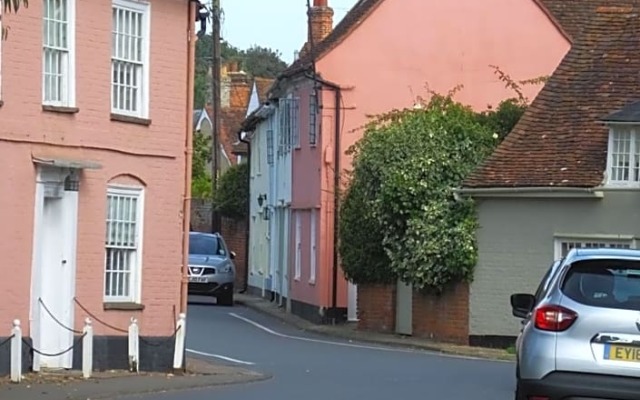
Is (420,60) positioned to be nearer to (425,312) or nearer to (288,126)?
(288,126)

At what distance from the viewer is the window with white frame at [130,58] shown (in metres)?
23.0

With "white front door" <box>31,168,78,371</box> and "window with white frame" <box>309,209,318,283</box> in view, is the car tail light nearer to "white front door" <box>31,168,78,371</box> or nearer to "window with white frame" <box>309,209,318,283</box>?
"white front door" <box>31,168,78,371</box>

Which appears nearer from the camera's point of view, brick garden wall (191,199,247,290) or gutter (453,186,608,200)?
gutter (453,186,608,200)

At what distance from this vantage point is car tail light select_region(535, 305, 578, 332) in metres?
13.1

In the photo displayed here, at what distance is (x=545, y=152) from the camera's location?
3238 centimetres

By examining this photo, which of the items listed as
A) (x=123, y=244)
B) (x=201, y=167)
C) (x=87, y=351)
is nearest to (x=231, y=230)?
(x=201, y=167)

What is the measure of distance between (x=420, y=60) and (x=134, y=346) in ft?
65.9

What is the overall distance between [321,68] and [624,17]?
8440 mm

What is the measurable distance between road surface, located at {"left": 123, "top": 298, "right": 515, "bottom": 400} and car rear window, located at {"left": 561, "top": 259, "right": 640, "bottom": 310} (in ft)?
21.6

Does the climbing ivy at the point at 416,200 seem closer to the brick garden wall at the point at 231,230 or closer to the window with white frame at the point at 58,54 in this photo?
the window with white frame at the point at 58,54

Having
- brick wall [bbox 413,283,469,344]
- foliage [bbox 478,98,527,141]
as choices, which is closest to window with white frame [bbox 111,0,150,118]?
brick wall [bbox 413,283,469,344]

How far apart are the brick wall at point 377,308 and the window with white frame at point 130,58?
13.2 m

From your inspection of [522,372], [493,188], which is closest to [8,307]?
[522,372]

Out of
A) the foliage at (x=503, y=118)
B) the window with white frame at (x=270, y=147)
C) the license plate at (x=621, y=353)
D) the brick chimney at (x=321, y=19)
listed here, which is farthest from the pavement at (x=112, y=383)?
the window with white frame at (x=270, y=147)
